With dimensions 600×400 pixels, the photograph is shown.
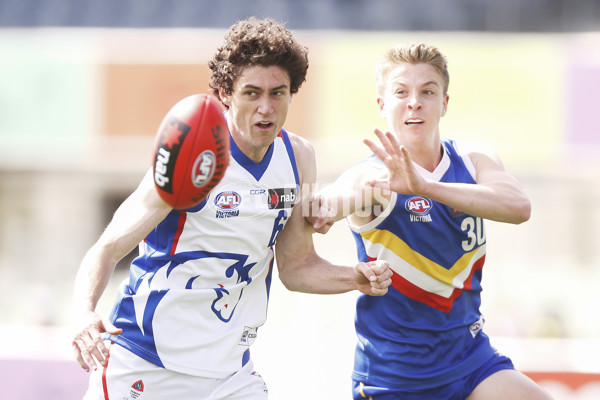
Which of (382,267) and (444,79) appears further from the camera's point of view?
(444,79)

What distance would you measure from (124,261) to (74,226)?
3.82 feet

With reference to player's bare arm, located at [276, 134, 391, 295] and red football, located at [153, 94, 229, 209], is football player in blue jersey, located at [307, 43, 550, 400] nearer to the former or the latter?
player's bare arm, located at [276, 134, 391, 295]

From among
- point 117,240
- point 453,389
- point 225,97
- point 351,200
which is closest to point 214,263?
point 117,240

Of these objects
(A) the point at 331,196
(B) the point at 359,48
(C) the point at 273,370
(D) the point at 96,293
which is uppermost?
(B) the point at 359,48

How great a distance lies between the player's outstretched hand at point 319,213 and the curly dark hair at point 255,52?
21.7 inches

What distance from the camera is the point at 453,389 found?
387 cm

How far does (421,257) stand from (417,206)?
24 centimetres

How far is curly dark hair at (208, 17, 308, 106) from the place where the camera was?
12.4ft

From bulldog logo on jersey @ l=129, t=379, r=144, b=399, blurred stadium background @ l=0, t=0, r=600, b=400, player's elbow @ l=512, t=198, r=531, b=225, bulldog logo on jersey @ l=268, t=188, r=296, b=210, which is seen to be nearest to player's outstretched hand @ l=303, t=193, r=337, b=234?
bulldog logo on jersey @ l=268, t=188, r=296, b=210

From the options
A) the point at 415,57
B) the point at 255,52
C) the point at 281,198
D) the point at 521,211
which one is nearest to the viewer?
the point at 521,211

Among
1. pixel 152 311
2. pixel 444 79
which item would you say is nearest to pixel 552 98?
pixel 444 79

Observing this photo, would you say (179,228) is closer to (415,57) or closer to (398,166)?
(398,166)

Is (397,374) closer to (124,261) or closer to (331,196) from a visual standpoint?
(331,196)

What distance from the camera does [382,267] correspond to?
3678mm
